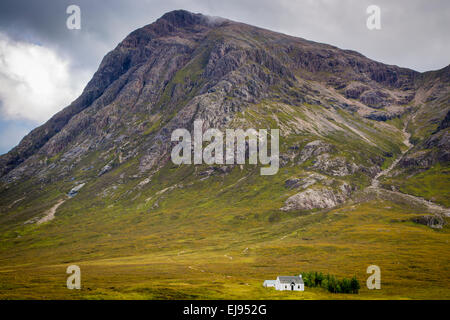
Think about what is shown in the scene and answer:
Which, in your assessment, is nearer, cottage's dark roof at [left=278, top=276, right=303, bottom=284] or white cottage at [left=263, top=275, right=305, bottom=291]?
white cottage at [left=263, top=275, right=305, bottom=291]

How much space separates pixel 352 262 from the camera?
15438 centimetres

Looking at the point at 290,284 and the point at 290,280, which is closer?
the point at 290,284

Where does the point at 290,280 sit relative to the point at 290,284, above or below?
above

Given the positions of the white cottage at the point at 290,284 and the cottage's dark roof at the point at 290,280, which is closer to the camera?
the white cottage at the point at 290,284

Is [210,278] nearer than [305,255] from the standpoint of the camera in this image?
Yes
